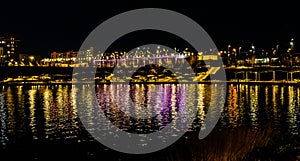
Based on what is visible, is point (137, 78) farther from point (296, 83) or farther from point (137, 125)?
point (137, 125)

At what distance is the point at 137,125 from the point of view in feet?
67.4

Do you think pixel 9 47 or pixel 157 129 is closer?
pixel 157 129

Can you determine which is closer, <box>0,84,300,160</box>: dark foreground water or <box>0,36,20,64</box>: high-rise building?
<box>0,84,300,160</box>: dark foreground water

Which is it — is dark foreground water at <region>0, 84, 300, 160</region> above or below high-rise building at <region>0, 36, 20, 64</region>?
below

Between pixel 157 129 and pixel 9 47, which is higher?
pixel 9 47

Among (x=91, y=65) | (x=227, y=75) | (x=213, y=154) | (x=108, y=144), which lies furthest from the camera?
(x=91, y=65)

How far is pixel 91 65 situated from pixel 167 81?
2272cm

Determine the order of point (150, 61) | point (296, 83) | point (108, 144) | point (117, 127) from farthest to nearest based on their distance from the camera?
point (150, 61), point (296, 83), point (117, 127), point (108, 144)

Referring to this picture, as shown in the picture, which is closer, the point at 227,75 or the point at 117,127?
the point at 117,127

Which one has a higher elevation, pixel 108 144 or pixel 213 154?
pixel 213 154

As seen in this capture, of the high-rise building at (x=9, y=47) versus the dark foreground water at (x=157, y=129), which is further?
the high-rise building at (x=9, y=47)

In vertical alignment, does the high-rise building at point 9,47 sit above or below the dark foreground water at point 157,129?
above

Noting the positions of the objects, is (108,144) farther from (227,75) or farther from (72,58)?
(72,58)

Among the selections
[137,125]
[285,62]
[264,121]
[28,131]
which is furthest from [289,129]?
[285,62]
